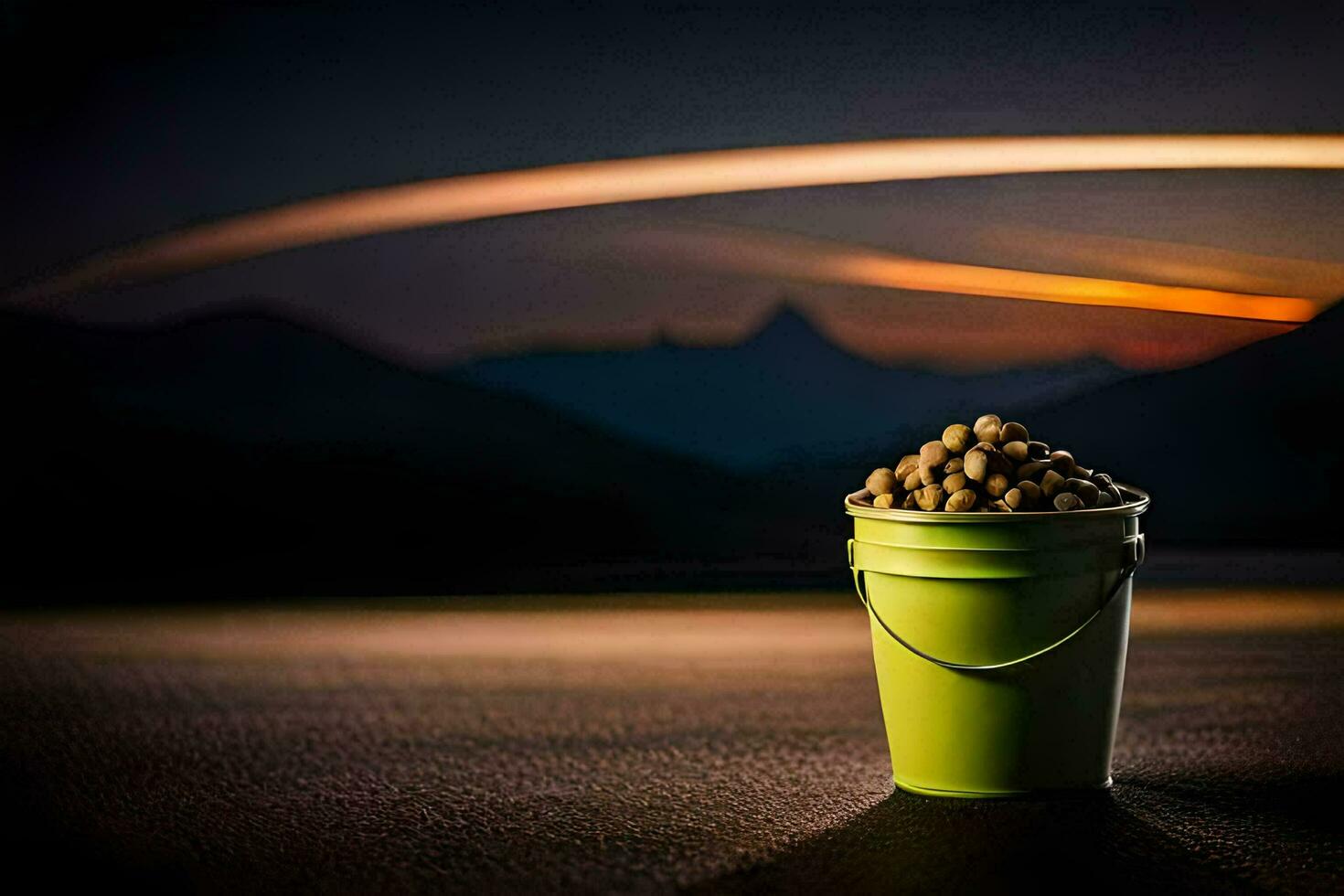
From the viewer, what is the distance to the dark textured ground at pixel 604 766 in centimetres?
299

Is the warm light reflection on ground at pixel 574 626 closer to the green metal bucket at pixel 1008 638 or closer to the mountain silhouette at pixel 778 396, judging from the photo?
the mountain silhouette at pixel 778 396

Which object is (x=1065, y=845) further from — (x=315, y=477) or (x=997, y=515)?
(x=315, y=477)

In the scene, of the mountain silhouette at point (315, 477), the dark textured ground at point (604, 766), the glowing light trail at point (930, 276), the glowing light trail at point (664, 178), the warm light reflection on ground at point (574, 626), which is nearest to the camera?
the dark textured ground at point (604, 766)

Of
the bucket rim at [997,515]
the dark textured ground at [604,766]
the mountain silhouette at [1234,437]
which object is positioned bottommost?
the dark textured ground at [604,766]

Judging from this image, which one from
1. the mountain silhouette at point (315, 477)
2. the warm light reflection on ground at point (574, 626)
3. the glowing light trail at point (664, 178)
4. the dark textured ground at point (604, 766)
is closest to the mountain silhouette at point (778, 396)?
the mountain silhouette at point (315, 477)

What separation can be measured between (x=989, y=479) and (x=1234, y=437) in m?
5.05

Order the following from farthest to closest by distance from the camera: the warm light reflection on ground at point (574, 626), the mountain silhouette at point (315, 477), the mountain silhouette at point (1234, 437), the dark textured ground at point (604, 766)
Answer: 1. the mountain silhouette at point (315, 477)
2. the mountain silhouette at point (1234, 437)
3. the warm light reflection on ground at point (574, 626)
4. the dark textured ground at point (604, 766)

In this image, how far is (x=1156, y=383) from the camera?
783cm

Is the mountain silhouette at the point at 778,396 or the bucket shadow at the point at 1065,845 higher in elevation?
the mountain silhouette at the point at 778,396

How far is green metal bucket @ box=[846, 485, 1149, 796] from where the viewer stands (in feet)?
11.0

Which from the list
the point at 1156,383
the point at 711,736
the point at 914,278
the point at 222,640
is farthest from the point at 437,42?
the point at 711,736

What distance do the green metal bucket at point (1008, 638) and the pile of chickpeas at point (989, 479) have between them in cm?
6

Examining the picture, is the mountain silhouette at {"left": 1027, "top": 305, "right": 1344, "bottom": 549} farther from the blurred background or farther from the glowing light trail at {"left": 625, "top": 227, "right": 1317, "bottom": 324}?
the glowing light trail at {"left": 625, "top": 227, "right": 1317, "bottom": 324}

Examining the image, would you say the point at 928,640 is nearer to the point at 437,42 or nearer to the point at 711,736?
the point at 711,736
